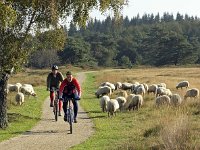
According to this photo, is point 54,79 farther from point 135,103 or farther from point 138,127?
point 135,103

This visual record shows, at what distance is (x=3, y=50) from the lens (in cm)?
1780

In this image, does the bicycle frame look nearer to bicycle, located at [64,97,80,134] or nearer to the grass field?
bicycle, located at [64,97,80,134]

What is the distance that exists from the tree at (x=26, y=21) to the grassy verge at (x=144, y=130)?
13.9ft

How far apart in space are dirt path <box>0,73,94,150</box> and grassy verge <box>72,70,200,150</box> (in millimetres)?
437

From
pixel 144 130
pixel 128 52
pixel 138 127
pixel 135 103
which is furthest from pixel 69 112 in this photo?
pixel 128 52

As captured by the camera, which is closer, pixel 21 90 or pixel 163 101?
pixel 163 101

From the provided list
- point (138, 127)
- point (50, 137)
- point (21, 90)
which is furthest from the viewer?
point (21, 90)

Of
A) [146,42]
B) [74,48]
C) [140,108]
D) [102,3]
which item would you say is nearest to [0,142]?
[102,3]

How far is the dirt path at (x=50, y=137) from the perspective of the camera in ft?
46.9

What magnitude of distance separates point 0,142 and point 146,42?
119 meters

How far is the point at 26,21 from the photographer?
60.3ft

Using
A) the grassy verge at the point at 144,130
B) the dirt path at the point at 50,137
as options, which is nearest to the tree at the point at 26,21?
the dirt path at the point at 50,137

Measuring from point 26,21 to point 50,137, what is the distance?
5260 millimetres

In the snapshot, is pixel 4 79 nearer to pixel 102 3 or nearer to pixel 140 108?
pixel 102 3
